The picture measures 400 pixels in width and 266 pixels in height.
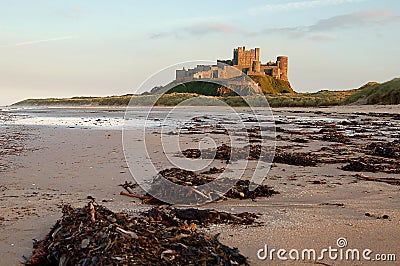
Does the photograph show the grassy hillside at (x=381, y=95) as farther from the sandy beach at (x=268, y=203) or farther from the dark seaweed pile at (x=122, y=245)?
the dark seaweed pile at (x=122, y=245)

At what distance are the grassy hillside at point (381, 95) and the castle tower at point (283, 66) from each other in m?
58.5

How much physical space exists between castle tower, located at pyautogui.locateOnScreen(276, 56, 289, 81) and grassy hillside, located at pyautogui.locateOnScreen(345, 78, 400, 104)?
192 feet

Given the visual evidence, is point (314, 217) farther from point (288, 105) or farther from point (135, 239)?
point (288, 105)

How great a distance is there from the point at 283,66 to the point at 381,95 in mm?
64896

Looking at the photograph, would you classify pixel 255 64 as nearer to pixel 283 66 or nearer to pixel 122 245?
pixel 283 66

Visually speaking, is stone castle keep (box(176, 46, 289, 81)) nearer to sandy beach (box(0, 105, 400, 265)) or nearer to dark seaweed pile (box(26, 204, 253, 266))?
sandy beach (box(0, 105, 400, 265))

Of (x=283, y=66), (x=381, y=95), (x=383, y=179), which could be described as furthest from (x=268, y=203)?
(x=283, y=66)

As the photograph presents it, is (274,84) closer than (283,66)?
Answer: Yes

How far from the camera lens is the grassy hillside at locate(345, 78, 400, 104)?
33.3m

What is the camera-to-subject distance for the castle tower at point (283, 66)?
315ft

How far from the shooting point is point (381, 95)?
34656mm

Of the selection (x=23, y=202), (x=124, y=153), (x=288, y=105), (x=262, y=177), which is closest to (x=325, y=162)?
(x=262, y=177)

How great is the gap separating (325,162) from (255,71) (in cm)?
7706

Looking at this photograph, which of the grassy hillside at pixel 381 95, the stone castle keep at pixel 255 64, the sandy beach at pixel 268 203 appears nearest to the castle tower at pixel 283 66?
the stone castle keep at pixel 255 64
